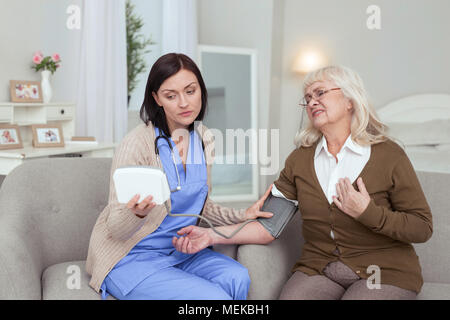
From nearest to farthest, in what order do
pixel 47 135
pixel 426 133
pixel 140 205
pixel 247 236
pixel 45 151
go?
pixel 140 205 < pixel 247 236 < pixel 45 151 < pixel 47 135 < pixel 426 133

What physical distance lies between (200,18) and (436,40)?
Answer: 241cm

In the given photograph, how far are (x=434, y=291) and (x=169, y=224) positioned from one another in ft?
2.95

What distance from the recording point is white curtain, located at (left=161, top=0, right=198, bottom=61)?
444cm

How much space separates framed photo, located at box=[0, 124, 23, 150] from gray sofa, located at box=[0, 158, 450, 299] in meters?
1.13

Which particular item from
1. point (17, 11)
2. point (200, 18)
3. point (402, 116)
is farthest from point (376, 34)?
point (17, 11)

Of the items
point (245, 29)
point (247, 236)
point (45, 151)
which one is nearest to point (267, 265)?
point (247, 236)

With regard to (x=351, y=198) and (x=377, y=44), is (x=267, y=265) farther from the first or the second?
(x=377, y=44)

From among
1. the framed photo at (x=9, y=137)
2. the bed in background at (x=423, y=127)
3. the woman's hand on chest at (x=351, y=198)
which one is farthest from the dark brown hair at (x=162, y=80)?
the bed in background at (x=423, y=127)

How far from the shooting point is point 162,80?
153 centimetres

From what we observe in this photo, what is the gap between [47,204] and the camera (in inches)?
69.3

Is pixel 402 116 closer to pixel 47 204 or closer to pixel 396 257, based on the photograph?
pixel 396 257

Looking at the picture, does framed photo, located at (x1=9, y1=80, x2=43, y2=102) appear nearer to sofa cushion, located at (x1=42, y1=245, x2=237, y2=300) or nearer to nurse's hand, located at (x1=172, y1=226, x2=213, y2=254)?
sofa cushion, located at (x1=42, y1=245, x2=237, y2=300)

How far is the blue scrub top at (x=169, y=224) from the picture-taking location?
1.44m

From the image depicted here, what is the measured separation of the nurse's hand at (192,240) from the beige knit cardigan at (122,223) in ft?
0.31
